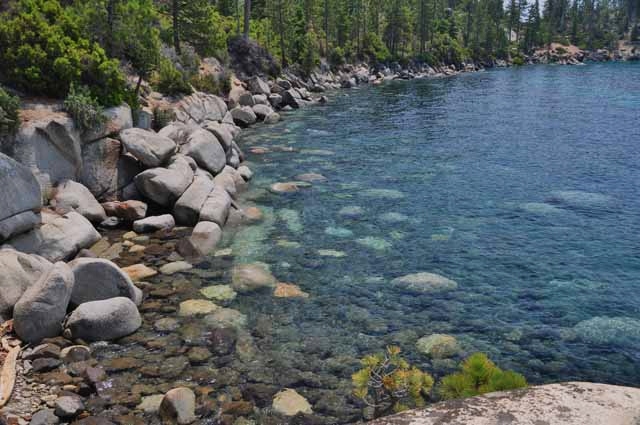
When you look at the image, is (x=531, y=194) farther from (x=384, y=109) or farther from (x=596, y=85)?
(x=596, y=85)

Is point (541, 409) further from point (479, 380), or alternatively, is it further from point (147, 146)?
point (147, 146)

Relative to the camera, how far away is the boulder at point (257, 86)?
5419cm

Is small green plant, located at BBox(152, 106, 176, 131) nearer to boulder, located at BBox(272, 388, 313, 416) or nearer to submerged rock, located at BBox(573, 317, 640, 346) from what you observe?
boulder, located at BBox(272, 388, 313, 416)

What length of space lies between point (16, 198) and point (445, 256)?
1408 centimetres

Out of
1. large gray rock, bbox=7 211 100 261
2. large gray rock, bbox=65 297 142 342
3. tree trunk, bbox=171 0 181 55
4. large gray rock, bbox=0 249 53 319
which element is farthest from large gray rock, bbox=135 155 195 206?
tree trunk, bbox=171 0 181 55

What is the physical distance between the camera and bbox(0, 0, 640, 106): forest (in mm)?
22391

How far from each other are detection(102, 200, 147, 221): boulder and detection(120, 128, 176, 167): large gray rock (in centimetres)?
241

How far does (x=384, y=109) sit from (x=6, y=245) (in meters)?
44.5

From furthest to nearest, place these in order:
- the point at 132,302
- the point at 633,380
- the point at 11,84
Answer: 1. the point at 11,84
2. the point at 132,302
3. the point at 633,380

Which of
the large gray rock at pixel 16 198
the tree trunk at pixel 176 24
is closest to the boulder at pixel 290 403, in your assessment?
the large gray rock at pixel 16 198

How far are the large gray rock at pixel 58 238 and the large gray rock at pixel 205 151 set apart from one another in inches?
310

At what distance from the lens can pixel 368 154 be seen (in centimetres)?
3356

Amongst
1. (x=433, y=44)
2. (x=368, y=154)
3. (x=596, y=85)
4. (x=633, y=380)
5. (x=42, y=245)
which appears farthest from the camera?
(x=433, y=44)

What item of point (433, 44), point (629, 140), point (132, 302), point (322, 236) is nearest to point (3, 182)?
point (132, 302)
